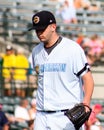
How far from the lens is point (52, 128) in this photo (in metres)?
4.95

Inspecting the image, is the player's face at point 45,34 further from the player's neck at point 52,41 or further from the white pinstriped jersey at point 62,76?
the white pinstriped jersey at point 62,76

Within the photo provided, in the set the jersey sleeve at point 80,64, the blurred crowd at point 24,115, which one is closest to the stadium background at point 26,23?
the blurred crowd at point 24,115

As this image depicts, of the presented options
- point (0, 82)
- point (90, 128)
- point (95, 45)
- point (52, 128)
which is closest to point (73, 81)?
point (52, 128)

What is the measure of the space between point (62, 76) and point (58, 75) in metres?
0.04

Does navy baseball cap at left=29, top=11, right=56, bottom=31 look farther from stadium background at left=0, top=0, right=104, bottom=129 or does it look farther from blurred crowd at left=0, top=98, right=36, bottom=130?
stadium background at left=0, top=0, right=104, bottom=129

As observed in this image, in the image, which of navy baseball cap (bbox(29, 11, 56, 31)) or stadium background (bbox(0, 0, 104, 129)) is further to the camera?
stadium background (bbox(0, 0, 104, 129))

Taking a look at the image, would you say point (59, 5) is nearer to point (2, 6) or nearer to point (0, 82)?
point (2, 6)

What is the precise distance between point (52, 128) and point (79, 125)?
0.86ft

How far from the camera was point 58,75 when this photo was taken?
16.1 feet

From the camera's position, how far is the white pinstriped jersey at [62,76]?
4.87 metres

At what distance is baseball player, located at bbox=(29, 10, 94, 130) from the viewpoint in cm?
486

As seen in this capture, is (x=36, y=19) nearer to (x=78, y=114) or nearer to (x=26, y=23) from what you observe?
(x=78, y=114)

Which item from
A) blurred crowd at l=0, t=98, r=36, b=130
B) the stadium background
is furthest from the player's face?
the stadium background

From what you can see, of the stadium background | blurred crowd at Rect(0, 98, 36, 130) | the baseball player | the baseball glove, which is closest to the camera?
the baseball glove
